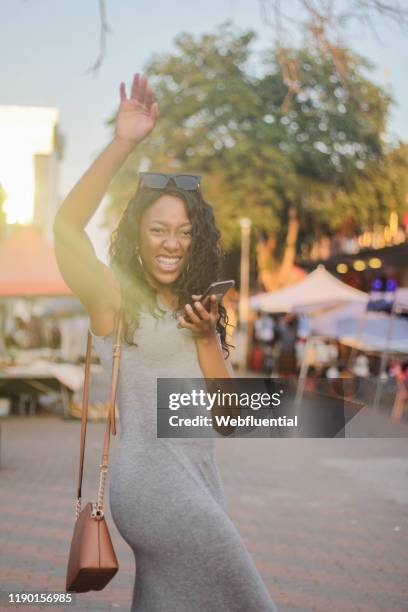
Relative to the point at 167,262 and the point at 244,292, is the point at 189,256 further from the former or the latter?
the point at 244,292

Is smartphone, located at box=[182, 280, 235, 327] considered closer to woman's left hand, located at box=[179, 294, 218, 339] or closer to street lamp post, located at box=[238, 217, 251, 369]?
woman's left hand, located at box=[179, 294, 218, 339]

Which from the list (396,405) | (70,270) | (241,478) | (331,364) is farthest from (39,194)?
(70,270)

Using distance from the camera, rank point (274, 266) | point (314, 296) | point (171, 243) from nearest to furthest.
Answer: point (171, 243)
point (314, 296)
point (274, 266)

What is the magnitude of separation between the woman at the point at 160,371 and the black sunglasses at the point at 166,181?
30 millimetres

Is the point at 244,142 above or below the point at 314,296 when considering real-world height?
above

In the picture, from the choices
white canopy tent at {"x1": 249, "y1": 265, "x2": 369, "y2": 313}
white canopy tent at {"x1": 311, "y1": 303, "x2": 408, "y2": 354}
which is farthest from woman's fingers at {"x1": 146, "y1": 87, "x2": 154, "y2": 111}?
white canopy tent at {"x1": 249, "y1": 265, "x2": 369, "y2": 313}

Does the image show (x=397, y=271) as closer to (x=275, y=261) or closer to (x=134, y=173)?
(x=275, y=261)

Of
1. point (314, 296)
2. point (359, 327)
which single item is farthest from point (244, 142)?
point (359, 327)

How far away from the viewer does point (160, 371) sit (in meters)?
2.70

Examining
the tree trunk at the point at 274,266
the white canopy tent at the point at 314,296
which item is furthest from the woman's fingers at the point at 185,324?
the tree trunk at the point at 274,266

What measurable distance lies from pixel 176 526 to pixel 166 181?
2.94 ft

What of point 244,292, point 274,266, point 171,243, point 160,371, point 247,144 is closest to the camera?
point 160,371

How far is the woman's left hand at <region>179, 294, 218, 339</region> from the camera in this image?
260cm

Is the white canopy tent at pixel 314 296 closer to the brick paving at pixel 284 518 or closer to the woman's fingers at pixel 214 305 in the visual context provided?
the brick paving at pixel 284 518
